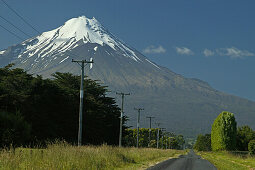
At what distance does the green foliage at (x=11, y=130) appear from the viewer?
110ft

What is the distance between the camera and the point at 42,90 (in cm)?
5653

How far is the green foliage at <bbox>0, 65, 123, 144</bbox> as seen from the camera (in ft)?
168

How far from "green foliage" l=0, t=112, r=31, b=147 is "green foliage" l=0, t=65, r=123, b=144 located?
15.0 ft

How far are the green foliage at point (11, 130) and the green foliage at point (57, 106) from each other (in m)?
4.58

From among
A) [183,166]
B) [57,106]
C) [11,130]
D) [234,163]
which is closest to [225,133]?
[57,106]

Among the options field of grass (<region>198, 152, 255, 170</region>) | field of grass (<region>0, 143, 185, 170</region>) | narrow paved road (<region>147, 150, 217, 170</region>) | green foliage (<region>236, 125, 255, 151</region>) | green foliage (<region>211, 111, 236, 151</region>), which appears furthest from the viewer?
green foliage (<region>236, 125, 255, 151</region>)

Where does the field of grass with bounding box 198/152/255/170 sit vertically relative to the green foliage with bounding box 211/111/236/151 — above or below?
below

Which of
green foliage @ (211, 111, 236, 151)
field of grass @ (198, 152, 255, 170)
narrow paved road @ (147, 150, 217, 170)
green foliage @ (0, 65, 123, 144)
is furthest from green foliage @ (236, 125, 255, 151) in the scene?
narrow paved road @ (147, 150, 217, 170)

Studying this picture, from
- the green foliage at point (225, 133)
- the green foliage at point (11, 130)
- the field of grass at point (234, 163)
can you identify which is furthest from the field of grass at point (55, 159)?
the green foliage at point (225, 133)

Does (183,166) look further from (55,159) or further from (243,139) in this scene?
(243,139)

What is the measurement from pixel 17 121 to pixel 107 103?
1697 inches

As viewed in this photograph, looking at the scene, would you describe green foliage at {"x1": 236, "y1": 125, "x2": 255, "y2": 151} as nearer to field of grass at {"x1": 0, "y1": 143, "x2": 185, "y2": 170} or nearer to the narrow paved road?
the narrow paved road

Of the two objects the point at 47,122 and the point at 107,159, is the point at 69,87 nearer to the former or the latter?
the point at 47,122

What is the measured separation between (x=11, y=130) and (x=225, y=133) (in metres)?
61.3
